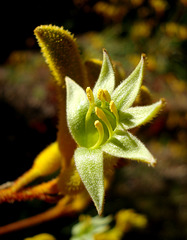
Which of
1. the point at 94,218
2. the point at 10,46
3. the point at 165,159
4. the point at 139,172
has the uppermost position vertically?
the point at 10,46

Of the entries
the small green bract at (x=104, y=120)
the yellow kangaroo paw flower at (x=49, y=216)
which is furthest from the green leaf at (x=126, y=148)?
the yellow kangaroo paw flower at (x=49, y=216)

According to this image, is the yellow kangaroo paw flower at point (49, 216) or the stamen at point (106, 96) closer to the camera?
the stamen at point (106, 96)

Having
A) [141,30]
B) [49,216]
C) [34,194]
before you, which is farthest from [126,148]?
[141,30]

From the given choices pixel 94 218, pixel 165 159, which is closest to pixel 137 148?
pixel 94 218

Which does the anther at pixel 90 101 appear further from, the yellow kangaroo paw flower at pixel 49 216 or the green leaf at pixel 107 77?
the yellow kangaroo paw flower at pixel 49 216

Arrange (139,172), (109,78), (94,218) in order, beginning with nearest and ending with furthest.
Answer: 1. (109,78)
2. (94,218)
3. (139,172)

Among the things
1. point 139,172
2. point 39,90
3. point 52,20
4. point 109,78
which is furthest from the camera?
point 139,172

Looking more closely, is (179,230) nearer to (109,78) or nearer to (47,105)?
(47,105)

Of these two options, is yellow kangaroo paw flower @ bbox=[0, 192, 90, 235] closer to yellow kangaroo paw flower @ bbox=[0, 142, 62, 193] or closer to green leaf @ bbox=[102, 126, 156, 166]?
yellow kangaroo paw flower @ bbox=[0, 142, 62, 193]
